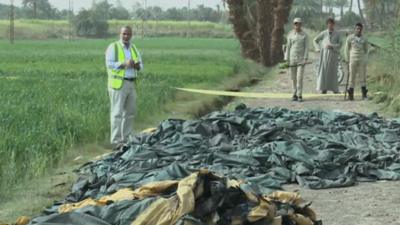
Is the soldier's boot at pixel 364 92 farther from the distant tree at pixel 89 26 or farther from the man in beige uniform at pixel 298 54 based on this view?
the distant tree at pixel 89 26

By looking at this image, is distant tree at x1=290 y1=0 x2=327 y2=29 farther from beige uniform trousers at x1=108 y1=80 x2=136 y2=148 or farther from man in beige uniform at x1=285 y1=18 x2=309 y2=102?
beige uniform trousers at x1=108 y1=80 x2=136 y2=148

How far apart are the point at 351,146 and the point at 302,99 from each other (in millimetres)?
7510

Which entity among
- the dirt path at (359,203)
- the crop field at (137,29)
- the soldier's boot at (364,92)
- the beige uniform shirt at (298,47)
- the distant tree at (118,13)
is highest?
the beige uniform shirt at (298,47)

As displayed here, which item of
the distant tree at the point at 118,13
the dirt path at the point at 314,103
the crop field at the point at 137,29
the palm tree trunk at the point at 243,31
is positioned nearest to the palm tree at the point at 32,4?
the distant tree at the point at 118,13

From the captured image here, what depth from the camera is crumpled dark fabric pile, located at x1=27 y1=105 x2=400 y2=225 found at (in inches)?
323

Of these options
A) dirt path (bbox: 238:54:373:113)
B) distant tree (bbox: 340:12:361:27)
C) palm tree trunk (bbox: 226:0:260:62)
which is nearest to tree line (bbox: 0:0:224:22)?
distant tree (bbox: 340:12:361:27)

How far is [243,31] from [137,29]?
63.5 m

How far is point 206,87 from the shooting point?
67.3ft

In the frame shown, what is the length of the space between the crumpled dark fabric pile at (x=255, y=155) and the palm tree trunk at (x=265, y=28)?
21.4 meters

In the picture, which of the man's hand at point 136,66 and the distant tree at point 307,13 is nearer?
the man's hand at point 136,66

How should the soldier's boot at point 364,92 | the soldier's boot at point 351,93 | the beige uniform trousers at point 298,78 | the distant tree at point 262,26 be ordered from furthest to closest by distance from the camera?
the distant tree at point 262,26
the soldier's boot at point 364,92
the soldier's boot at point 351,93
the beige uniform trousers at point 298,78

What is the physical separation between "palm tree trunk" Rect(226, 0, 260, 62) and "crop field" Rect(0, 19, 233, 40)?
2028 inches

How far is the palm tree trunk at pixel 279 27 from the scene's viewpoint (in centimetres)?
3173

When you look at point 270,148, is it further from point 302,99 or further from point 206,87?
point 206,87
